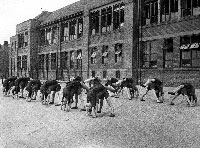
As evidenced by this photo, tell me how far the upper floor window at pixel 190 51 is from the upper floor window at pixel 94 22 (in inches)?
457

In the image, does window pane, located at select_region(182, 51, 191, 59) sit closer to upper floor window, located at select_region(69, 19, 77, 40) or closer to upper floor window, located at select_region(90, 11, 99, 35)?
upper floor window, located at select_region(90, 11, 99, 35)

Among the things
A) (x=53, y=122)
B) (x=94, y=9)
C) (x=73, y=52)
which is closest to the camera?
(x=53, y=122)

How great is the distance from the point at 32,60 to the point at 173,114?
34.3 metres

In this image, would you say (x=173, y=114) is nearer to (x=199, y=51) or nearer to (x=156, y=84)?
(x=156, y=84)

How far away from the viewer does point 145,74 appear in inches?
915

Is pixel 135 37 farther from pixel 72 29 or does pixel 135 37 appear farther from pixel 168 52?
pixel 72 29

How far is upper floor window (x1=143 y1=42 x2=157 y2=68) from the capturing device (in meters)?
22.8

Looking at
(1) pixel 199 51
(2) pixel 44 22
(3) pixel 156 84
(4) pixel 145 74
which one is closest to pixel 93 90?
(3) pixel 156 84

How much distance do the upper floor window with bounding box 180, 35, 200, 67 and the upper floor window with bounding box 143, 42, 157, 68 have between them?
281cm

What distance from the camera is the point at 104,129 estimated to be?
8031mm

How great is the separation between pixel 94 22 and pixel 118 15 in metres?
4.17

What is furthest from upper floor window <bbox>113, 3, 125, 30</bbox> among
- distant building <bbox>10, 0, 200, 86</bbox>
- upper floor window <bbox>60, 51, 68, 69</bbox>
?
upper floor window <bbox>60, 51, 68, 69</bbox>

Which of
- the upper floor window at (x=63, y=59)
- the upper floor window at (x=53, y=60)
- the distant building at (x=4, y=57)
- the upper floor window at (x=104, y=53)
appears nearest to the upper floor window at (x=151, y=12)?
the upper floor window at (x=104, y=53)

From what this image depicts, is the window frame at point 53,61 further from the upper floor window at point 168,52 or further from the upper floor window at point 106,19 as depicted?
the upper floor window at point 168,52
